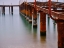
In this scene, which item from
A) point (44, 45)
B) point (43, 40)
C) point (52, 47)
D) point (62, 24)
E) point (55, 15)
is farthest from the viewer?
point (43, 40)

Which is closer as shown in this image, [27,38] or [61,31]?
[61,31]

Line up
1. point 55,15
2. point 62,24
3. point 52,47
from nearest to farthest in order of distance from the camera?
point 55,15, point 62,24, point 52,47

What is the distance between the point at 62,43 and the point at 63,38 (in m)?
0.19

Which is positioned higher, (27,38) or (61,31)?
(61,31)

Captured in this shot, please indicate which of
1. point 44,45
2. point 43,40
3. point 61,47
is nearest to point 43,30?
point 43,40

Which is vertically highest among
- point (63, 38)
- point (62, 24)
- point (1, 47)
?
point (62, 24)

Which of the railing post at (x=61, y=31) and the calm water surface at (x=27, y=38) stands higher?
the railing post at (x=61, y=31)

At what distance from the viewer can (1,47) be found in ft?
31.0

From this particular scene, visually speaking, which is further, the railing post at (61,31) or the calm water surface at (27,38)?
the calm water surface at (27,38)

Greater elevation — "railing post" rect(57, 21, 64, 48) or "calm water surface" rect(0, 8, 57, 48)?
"railing post" rect(57, 21, 64, 48)

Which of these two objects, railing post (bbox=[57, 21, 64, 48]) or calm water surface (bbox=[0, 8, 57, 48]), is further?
calm water surface (bbox=[0, 8, 57, 48])

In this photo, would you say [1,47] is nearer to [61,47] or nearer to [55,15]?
[61,47]

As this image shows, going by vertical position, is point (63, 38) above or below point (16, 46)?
above

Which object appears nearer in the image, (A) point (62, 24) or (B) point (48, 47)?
(A) point (62, 24)
